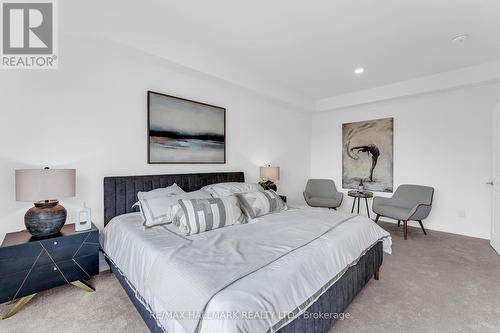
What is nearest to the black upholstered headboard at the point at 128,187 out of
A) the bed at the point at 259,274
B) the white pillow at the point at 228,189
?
the bed at the point at 259,274

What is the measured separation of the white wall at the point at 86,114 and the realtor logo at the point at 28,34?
9cm

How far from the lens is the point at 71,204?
2338 millimetres

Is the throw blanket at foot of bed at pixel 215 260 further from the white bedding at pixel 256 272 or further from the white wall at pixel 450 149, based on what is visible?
the white wall at pixel 450 149

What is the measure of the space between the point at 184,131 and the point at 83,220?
1.57m

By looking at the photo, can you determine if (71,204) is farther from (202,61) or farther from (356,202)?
(356,202)

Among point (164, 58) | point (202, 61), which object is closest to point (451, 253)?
point (202, 61)

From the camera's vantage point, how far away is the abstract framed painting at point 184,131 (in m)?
2.90

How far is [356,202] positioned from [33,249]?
5184mm

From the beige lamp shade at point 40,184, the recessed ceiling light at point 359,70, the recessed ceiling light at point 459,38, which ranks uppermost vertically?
the recessed ceiling light at point 359,70

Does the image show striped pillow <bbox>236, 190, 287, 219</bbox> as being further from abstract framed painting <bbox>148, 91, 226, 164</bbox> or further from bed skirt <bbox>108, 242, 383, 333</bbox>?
abstract framed painting <bbox>148, 91, 226, 164</bbox>

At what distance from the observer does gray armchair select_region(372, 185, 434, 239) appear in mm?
3580

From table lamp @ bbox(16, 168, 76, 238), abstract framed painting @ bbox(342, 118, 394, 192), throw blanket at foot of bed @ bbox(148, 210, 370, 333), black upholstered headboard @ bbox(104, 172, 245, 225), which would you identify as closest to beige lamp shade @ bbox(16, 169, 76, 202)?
table lamp @ bbox(16, 168, 76, 238)

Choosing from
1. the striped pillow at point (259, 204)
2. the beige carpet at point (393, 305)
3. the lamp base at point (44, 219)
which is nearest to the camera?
the beige carpet at point (393, 305)

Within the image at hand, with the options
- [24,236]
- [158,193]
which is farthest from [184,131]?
[24,236]
